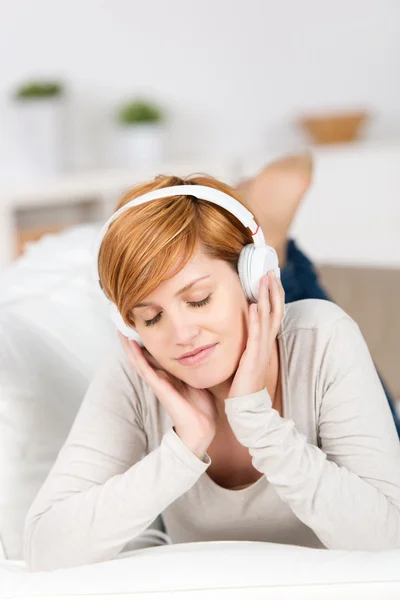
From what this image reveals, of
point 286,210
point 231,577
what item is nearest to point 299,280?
point 286,210

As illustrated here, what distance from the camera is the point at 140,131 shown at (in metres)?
3.91

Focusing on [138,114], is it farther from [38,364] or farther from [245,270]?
[245,270]

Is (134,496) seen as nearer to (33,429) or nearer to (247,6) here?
(33,429)

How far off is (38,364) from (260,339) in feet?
1.44

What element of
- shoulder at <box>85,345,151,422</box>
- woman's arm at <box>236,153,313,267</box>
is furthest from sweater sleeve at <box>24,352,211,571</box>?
woman's arm at <box>236,153,313,267</box>

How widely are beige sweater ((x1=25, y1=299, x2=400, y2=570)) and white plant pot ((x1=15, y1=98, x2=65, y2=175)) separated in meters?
2.46

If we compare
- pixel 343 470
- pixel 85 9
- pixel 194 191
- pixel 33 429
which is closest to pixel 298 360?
pixel 343 470

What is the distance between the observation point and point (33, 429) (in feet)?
4.68

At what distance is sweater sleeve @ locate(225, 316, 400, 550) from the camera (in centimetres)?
115

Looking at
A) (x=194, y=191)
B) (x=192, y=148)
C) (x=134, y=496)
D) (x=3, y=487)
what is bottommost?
(x=192, y=148)

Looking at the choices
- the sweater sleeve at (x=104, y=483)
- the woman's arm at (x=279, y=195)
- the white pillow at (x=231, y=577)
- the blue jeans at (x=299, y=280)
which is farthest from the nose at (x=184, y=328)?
the woman's arm at (x=279, y=195)

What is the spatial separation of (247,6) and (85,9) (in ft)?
2.52

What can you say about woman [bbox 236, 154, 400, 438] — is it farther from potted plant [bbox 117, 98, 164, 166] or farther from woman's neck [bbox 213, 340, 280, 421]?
potted plant [bbox 117, 98, 164, 166]

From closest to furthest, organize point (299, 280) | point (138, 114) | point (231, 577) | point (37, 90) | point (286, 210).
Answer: point (231, 577)
point (299, 280)
point (286, 210)
point (37, 90)
point (138, 114)
